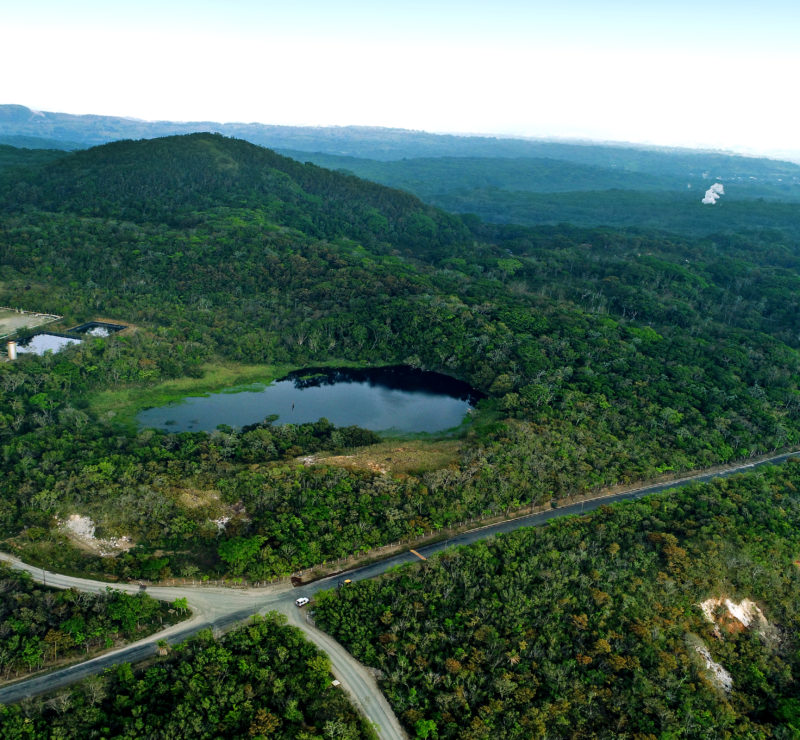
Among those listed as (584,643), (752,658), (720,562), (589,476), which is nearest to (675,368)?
(589,476)

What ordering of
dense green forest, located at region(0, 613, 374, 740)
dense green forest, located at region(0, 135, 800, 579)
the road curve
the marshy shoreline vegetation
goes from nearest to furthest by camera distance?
dense green forest, located at region(0, 613, 374, 740)
the road curve
the marshy shoreline vegetation
dense green forest, located at region(0, 135, 800, 579)

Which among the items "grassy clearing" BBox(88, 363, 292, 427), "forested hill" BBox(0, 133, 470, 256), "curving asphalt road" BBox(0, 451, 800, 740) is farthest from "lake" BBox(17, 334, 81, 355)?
"curving asphalt road" BBox(0, 451, 800, 740)

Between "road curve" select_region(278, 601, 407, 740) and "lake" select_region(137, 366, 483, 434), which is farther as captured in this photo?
"lake" select_region(137, 366, 483, 434)

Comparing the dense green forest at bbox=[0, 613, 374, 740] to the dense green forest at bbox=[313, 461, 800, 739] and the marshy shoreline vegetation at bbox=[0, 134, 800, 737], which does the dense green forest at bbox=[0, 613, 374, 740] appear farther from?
the dense green forest at bbox=[313, 461, 800, 739]

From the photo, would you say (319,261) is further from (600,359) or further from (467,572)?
(467,572)

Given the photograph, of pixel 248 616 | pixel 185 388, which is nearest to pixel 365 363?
pixel 185 388

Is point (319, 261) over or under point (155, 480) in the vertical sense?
over
